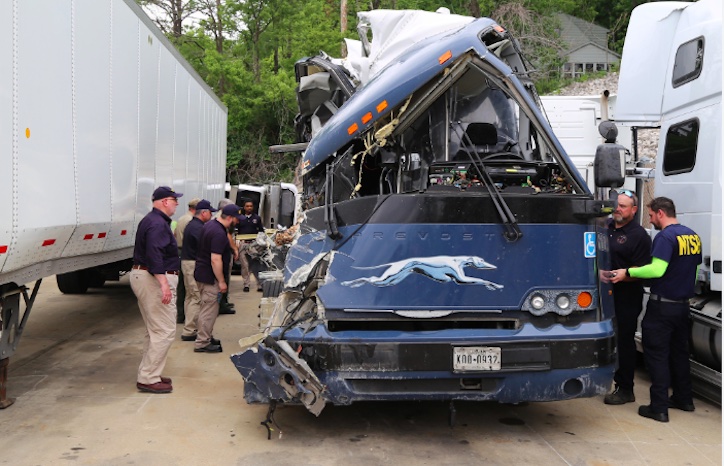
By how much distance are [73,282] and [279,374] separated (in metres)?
9.44

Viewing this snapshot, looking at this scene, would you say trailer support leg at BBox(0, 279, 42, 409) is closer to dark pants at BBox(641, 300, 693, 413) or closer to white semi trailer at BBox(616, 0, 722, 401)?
dark pants at BBox(641, 300, 693, 413)

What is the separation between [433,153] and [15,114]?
3111 mm

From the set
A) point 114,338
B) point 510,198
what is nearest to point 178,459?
point 510,198

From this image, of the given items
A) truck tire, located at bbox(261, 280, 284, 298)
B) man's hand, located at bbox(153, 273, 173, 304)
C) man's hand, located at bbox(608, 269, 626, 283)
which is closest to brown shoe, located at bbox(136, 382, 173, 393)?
man's hand, located at bbox(153, 273, 173, 304)

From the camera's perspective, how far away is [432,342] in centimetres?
526

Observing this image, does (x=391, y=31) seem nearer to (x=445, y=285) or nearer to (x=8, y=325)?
(x=445, y=285)

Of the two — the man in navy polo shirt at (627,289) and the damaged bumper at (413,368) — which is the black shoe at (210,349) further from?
the man in navy polo shirt at (627,289)

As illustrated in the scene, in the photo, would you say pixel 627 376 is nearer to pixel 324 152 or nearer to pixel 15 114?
pixel 324 152

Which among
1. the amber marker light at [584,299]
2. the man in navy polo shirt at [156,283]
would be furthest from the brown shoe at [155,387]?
the amber marker light at [584,299]

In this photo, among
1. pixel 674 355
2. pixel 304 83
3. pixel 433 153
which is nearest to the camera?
pixel 433 153

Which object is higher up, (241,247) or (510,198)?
(510,198)

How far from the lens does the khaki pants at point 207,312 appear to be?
901cm

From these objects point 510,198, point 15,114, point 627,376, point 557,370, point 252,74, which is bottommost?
point 627,376

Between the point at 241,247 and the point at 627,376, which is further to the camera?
the point at 241,247
